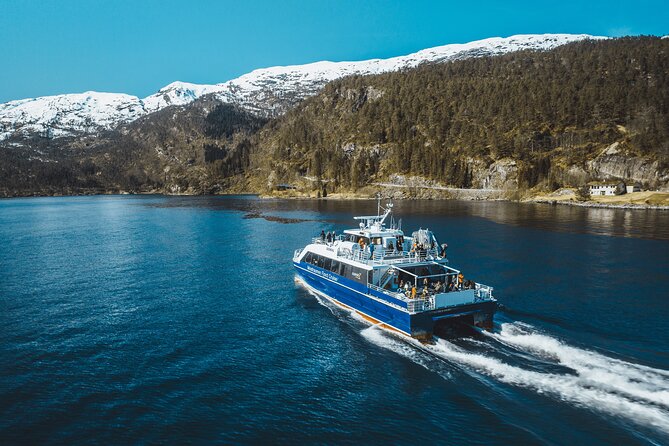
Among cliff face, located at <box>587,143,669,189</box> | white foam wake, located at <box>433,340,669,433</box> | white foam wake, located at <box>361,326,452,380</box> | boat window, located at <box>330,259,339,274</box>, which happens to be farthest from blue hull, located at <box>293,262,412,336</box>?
cliff face, located at <box>587,143,669,189</box>

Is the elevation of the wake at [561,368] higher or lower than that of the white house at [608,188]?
lower

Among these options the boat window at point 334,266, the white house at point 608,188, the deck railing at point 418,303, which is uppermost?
the white house at point 608,188

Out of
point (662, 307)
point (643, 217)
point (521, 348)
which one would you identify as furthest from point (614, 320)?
point (643, 217)

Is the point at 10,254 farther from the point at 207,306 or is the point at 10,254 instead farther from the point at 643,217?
the point at 643,217

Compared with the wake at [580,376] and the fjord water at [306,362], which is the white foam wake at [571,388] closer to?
the wake at [580,376]

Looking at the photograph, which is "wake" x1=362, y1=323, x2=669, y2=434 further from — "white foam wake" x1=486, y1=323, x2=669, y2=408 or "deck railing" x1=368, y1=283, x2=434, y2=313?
"deck railing" x1=368, y1=283, x2=434, y2=313

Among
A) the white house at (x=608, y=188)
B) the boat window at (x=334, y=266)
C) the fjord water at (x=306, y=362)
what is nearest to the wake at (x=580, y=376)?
the fjord water at (x=306, y=362)
